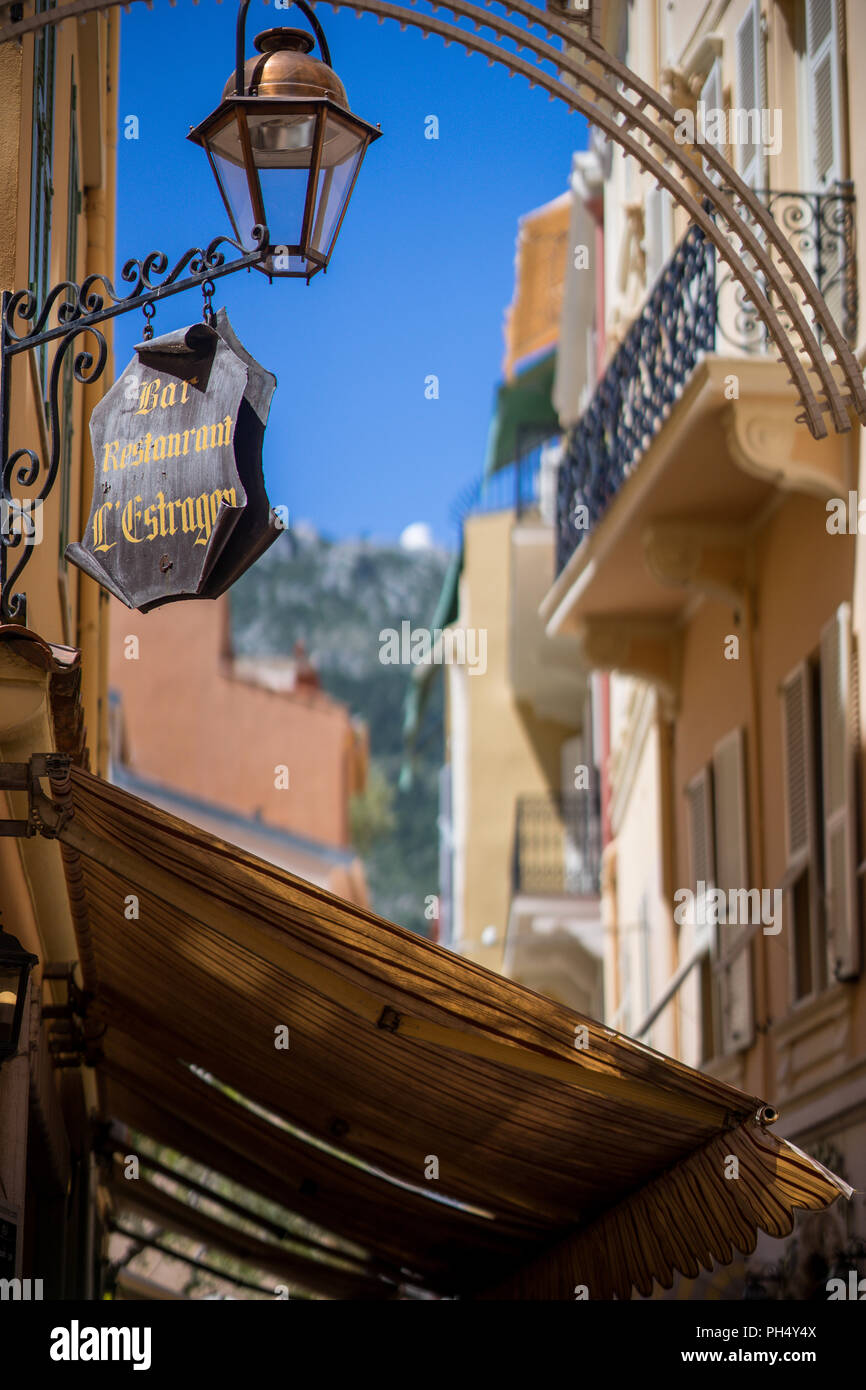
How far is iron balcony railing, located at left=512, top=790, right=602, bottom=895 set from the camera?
2258cm

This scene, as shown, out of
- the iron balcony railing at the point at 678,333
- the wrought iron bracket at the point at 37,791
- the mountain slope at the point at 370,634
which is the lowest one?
the wrought iron bracket at the point at 37,791

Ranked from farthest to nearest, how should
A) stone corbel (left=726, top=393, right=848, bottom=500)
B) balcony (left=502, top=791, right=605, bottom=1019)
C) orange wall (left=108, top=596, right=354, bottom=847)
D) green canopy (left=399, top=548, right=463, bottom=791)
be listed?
orange wall (left=108, top=596, right=354, bottom=847), green canopy (left=399, top=548, right=463, bottom=791), balcony (left=502, top=791, right=605, bottom=1019), stone corbel (left=726, top=393, right=848, bottom=500)

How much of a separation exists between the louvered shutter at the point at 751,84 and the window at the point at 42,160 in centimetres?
520

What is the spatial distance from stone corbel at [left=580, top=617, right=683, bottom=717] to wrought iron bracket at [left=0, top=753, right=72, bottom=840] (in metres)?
10.2

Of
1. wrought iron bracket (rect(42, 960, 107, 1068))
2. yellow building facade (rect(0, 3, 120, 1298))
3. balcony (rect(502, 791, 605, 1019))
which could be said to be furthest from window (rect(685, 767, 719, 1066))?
balcony (rect(502, 791, 605, 1019))

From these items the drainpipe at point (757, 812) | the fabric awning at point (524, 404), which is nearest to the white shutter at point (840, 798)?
the drainpipe at point (757, 812)

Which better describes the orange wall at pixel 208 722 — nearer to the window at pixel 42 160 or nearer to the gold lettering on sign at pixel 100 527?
the window at pixel 42 160

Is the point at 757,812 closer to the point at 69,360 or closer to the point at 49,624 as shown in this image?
the point at 69,360

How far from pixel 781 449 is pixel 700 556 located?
8.18ft

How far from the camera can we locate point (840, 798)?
10.3 meters

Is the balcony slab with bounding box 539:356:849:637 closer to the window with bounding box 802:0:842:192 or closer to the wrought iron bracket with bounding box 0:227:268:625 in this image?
the window with bounding box 802:0:842:192

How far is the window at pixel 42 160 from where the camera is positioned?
681cm
